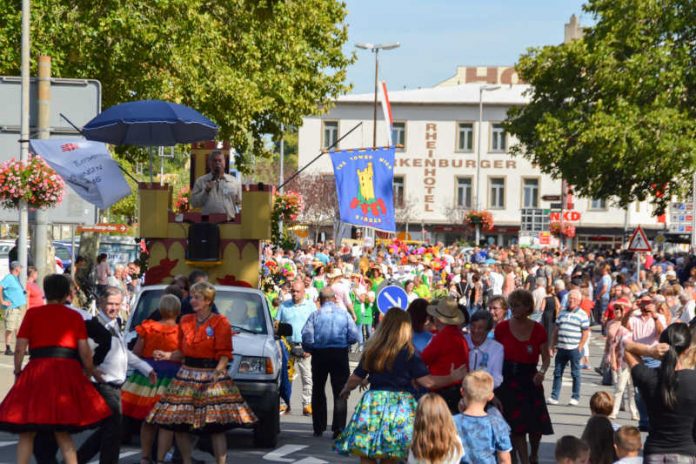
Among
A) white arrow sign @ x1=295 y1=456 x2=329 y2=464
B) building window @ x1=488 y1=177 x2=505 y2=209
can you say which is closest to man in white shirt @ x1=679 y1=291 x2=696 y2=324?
white arrow sign @ x1=295 y1=456 x2=329 y2=464

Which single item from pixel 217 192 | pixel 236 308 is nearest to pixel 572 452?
pixel 236 308

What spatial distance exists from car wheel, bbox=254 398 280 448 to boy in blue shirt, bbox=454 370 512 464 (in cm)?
514

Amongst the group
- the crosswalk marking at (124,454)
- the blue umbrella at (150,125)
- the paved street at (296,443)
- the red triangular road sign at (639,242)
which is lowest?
the paved street at (296,443)

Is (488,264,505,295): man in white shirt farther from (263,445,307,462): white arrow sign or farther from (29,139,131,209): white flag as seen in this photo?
(263,445,307,462): white arrow sign

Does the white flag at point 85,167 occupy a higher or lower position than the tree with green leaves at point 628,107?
lower

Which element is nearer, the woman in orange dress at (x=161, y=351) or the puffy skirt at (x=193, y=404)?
the puffy skirt at (x=193, y=404)

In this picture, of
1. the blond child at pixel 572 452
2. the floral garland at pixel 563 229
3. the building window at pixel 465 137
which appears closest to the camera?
the blond child at pixel 572 452

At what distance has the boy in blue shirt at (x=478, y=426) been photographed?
27.7ft

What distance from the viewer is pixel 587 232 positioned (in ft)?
283

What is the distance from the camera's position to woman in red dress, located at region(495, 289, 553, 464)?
450 inches

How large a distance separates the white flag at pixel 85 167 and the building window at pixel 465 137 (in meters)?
65.5

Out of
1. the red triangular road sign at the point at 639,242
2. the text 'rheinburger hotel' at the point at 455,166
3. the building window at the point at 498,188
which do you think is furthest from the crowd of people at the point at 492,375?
the building window at the point at 498,188

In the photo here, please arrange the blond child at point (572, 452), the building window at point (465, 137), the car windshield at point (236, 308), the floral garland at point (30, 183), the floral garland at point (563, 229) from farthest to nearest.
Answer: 1. the building window at point (465, 137)
2. the floral garland at point (563, 229)
3. the floral garland at point (30, 183)
4. the car windshield at point (236, 308)
5. the blond child at point (572, 452)

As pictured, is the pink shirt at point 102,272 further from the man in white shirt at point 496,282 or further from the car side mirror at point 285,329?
the car side mirror at point 285,329
